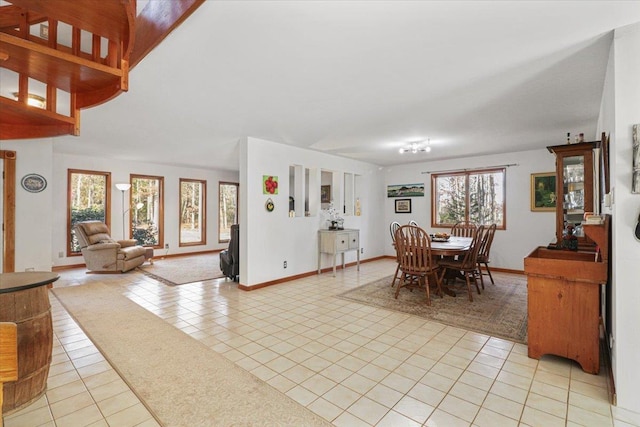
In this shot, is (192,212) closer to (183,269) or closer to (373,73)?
(183,269)

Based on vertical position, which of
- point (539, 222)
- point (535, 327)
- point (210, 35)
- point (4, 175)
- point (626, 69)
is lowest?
point (535, 327)

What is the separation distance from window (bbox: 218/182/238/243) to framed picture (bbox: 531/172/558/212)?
7.40 metres

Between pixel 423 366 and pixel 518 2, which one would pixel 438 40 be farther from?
pixel 423 366

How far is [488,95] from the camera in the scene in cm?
307

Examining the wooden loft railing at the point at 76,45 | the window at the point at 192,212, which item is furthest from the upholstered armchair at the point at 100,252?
the wooden loft railing at the point at 76,45

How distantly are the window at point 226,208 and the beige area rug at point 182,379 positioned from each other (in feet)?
18.2

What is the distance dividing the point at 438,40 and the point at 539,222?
508 centimetres

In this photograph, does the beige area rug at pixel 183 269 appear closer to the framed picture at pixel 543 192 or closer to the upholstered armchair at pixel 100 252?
the upholstered armchair at pixel 100 252

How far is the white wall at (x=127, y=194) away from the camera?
6316 millimetres

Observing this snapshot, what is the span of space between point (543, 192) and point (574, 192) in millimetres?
2343

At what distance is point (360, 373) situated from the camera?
7.74ft

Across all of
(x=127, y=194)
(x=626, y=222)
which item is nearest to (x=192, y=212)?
(x=127, y=194)

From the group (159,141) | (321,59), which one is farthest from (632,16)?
(159,141)

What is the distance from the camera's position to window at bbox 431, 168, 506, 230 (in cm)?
620
